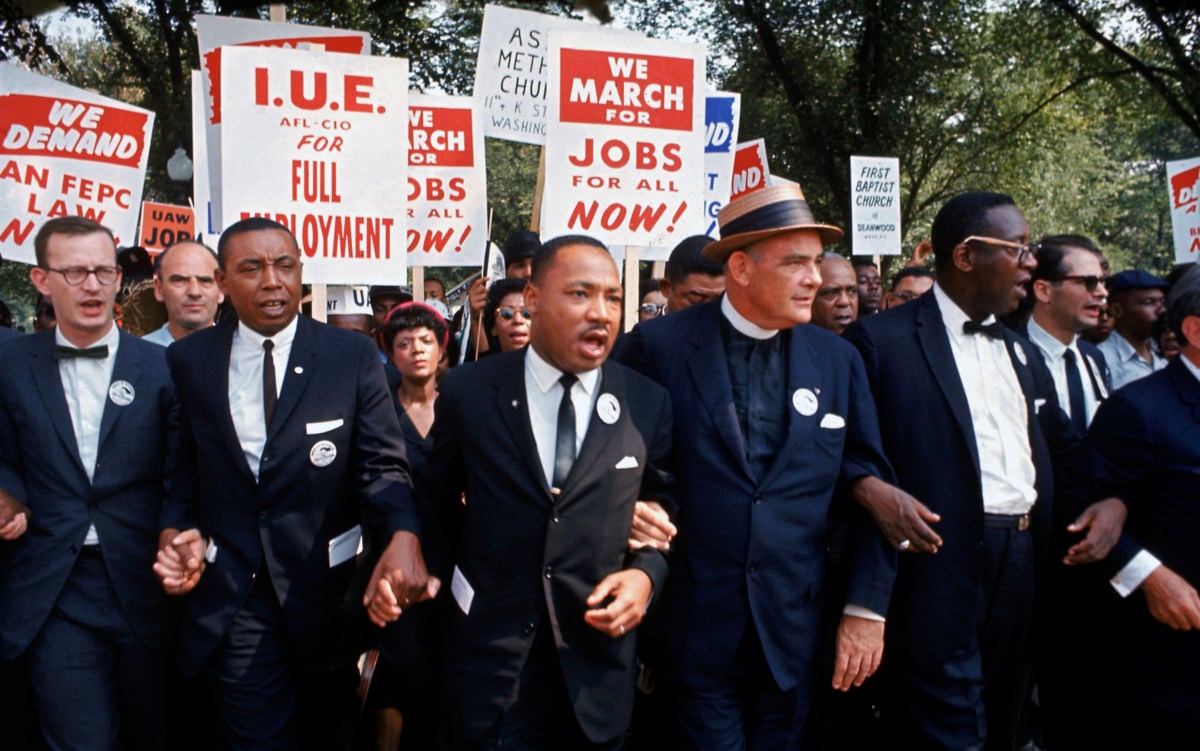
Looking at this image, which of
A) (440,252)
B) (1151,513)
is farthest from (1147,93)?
(1151,513)

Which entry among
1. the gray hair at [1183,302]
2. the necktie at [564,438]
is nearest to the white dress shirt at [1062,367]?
the gray hair at [1183,302]

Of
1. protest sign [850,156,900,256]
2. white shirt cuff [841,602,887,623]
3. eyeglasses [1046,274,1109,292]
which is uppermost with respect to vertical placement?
protest sign [850,156,900,256]

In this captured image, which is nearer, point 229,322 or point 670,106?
point 229,322

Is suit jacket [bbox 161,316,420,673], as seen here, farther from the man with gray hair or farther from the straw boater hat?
the man with gray hair

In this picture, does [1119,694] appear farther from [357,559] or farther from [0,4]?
[0,4]

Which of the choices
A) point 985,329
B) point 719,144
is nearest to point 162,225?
point 719,144

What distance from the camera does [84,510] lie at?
3.49 meters

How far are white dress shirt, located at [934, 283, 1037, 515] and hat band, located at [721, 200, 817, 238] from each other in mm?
850

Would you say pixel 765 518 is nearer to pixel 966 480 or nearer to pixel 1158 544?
pixel 966 480

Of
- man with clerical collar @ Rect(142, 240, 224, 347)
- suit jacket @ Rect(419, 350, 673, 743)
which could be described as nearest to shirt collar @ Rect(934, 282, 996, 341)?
suit jacket @ Rect(419, 350, 673, 743)

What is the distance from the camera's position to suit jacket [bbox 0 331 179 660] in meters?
3.44

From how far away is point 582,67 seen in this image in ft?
19.0

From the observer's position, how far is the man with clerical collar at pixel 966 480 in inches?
139

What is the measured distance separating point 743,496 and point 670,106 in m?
3.41
